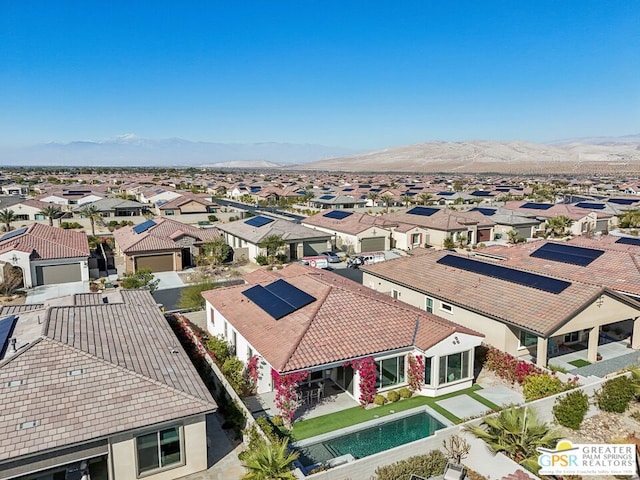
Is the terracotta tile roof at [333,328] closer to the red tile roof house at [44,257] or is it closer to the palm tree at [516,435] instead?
the palm tree at [516,435]

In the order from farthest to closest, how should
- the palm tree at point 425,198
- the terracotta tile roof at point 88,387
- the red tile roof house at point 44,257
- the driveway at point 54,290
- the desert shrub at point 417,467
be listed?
the palm tree at point 425,198 → the red tile roof house at point 44,257 → the driveway at point 54,290 → the desert shrub at point 417,467 → the terracotta tile roof at point 88,387

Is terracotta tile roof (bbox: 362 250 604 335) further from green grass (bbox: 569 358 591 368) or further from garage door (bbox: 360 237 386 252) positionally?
garage door (bbox: 360 237 386 252)

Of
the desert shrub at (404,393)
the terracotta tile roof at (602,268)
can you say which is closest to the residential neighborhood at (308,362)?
the terracotta tile roof at (602,268)

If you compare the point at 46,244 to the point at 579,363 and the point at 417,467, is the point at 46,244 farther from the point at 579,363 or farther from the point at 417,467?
the point at 579,363

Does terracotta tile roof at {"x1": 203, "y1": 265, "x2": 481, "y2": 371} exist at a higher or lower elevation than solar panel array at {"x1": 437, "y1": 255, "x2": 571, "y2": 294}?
lower

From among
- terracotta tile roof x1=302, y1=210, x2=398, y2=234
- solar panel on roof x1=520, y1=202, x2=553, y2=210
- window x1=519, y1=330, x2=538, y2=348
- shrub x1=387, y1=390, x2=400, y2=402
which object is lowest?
shrub x1=387, y1=390, x2=400, y2=402

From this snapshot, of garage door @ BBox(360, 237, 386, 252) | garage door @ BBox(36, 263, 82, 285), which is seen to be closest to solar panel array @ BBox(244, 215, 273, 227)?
garage door @ BBox(360, 237, 386, 252)
